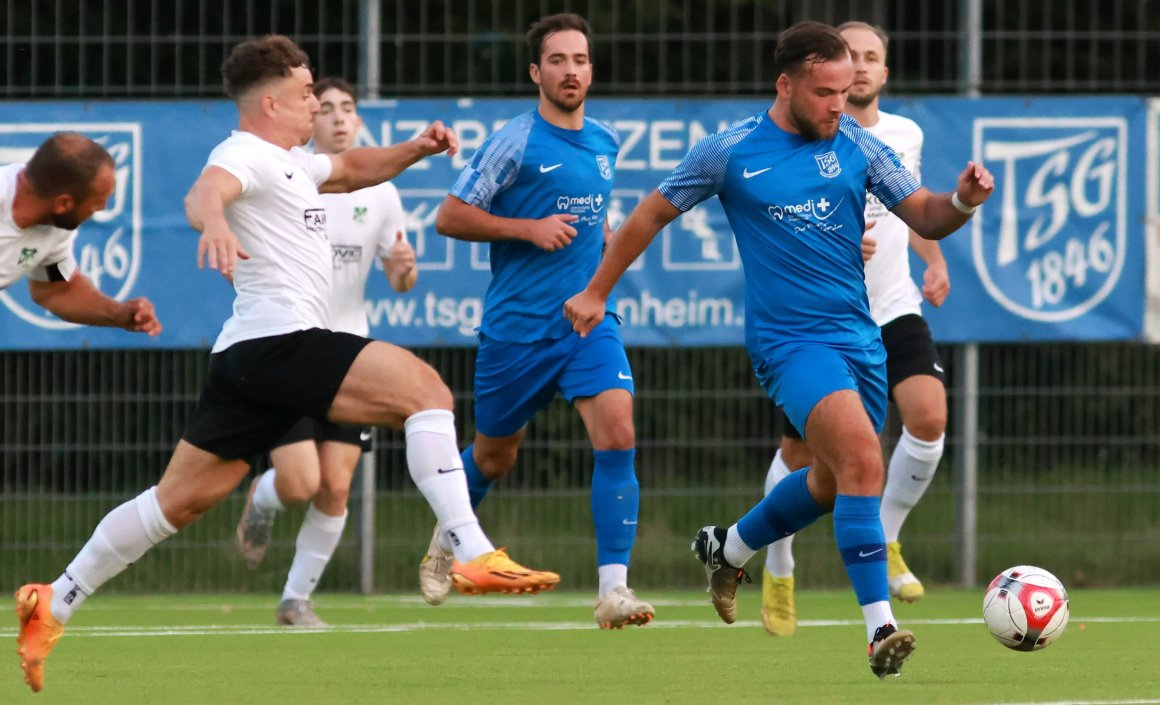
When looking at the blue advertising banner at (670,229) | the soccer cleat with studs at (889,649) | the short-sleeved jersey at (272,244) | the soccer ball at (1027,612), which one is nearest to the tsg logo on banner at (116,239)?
the blue advertising banner at (670,229)

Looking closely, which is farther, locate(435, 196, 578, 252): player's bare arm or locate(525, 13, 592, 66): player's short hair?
locate(525, 13, 592, 66): player's short hair

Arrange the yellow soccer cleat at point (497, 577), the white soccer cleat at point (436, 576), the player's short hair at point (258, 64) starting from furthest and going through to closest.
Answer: the white soccer cleat at point (436, 576), the player's short hair at point (258, 64), the yellow soccer cleat at point (497, 577)

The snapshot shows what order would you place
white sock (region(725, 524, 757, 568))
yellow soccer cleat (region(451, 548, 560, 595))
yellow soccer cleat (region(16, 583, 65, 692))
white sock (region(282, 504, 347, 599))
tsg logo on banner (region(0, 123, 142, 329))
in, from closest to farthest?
yellow soccer cleat (region(451, 548, 560, 595)), yellow soccer cleat (region(16, 583, 65, 692)), white sock (region(725, 524, 757, 568)), white sock (region(282, 504, 347, 599)), tsg logo on banner (region(0, 123, 142, 329))

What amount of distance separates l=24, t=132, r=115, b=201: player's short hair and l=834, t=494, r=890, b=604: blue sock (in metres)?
2.60

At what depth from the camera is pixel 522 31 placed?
11.9 m

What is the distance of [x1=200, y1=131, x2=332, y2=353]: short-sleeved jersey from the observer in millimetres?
6805

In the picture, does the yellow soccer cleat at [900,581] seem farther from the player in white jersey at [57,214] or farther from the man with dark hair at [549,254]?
the player in white jersey at [57,214]

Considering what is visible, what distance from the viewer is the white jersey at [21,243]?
6.46 meters

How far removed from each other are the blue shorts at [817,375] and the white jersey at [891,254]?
204 cm

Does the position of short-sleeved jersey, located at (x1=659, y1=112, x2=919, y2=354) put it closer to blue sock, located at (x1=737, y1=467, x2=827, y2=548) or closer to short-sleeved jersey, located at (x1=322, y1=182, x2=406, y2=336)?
blue sock, located at (x1=737, y1=467, x2=827, y2=548)

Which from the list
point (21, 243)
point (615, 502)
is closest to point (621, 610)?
point (615, 502)

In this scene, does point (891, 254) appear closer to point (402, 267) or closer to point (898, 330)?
point (898, 330)

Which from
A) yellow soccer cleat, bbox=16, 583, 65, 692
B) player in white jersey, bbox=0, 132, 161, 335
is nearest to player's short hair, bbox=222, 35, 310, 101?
player in white jersey, bbox=0, 132, 161, 335

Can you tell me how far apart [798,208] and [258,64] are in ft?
6.32
